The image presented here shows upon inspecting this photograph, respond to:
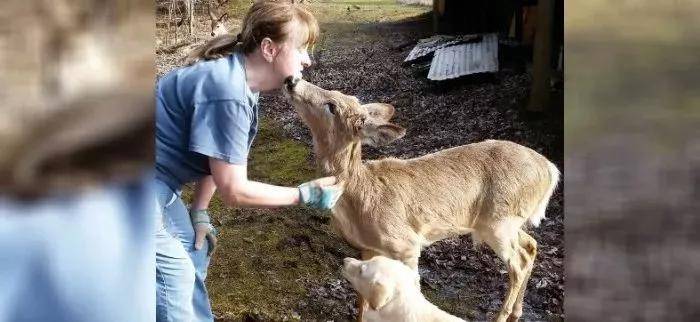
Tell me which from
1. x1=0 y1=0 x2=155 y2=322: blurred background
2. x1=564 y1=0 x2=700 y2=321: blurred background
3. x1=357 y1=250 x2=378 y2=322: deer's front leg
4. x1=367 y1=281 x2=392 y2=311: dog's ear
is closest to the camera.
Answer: x1=0 y1=0 x2=155 y2=322: blurred background

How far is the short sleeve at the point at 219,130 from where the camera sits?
2777 millimetres

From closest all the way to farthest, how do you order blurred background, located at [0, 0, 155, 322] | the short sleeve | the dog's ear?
blurred background, located at [0, 0, 155, 322] → the short sleeve → the dog's ear

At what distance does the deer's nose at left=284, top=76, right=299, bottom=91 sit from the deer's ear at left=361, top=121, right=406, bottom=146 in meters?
0.28

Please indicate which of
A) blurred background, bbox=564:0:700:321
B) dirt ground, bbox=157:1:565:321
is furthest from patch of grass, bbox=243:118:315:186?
blurred background, bbox=564:0:700:321

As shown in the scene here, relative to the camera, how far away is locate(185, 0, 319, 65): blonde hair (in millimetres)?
2850

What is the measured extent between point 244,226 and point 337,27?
789 millimetres

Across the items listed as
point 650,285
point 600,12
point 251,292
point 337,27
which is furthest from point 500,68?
point 251,292

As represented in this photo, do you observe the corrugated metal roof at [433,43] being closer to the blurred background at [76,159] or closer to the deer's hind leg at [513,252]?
the deer's hind leg at [513,252]

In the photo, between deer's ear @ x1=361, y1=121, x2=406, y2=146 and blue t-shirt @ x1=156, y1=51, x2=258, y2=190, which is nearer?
blue t-shirt @ x1=156, y1=51, x2=258, y2=190

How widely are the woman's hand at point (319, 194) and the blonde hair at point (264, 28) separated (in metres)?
0.46

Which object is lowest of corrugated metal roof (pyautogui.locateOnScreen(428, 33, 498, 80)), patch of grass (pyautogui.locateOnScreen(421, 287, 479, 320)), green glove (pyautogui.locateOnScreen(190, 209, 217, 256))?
patch of grass (pyautogui.locateOnScreen(421, 287, 479, 320))

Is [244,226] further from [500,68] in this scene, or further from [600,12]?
[600,12]

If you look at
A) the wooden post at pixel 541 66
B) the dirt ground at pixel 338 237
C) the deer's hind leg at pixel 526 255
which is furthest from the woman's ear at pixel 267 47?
the deer's hind leg at pixel 526 255

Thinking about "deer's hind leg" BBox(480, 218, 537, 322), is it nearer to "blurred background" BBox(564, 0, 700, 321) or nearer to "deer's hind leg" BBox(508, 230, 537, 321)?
"deer's hind leg" BBox(508, 230, 537, 321)
